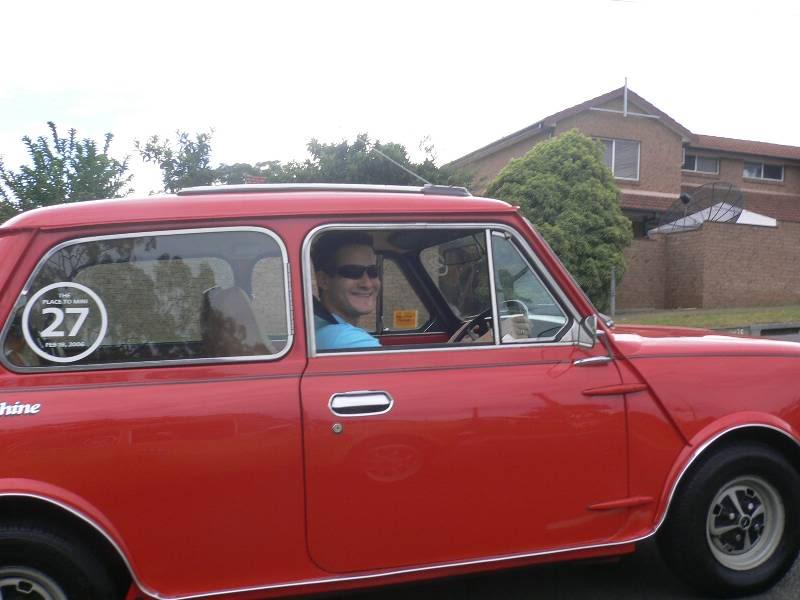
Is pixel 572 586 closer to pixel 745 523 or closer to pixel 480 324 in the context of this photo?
pixel 745 523

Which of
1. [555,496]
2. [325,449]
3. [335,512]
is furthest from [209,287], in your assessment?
[555,496]

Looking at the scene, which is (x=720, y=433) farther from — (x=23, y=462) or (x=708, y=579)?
(x=23, y=462)

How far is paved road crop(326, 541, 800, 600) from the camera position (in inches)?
137

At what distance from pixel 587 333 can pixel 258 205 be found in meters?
1.55

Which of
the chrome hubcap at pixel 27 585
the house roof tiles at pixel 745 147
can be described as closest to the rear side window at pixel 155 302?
the chrome hubcap at pixel 27 585

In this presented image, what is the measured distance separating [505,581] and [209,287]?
214 centimetres

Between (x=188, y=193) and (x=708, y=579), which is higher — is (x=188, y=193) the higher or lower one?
the higher one

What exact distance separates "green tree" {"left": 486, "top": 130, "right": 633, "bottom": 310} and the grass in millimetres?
A: 1534

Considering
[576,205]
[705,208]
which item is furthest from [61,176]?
[705,208]

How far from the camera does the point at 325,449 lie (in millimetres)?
2799

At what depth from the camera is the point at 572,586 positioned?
359 centimetres

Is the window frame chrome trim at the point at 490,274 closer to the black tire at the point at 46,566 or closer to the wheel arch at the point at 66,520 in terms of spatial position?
the wheel arch at the point at 66,520

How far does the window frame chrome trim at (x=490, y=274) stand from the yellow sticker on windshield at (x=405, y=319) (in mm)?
1036

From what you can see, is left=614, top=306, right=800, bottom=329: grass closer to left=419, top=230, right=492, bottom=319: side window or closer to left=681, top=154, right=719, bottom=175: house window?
left=681, top=154, right=719, bottom=175: house window
